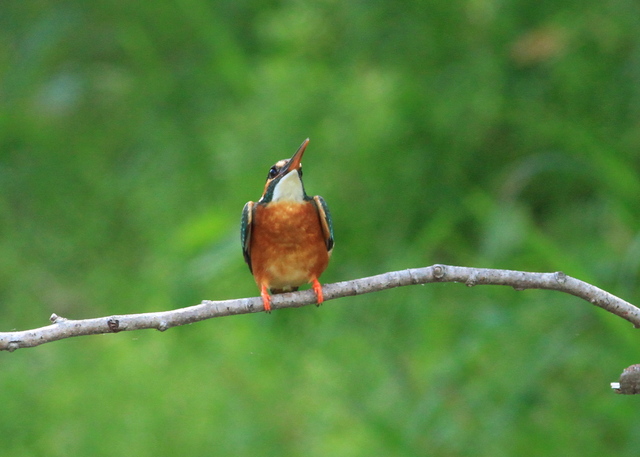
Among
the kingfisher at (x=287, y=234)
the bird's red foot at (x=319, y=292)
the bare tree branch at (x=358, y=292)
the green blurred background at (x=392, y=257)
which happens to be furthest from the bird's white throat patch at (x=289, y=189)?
the green blurred background at (x=392, y=257)

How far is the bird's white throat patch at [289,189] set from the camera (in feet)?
8.89

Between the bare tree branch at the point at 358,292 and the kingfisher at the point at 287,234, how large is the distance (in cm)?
50

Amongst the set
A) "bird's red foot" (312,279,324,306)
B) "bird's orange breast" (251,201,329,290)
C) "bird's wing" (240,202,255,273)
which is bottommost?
"bird's red foot" (312,279,324,306)

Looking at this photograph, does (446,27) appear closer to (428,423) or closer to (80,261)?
(428,423)

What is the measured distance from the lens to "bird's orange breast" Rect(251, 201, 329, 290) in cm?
264

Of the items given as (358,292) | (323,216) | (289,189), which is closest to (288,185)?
(289,189)

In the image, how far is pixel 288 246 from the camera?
2656 mm

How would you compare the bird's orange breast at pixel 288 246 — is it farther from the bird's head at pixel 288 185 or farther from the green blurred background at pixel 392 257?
the green blurred background at pixel 392 257

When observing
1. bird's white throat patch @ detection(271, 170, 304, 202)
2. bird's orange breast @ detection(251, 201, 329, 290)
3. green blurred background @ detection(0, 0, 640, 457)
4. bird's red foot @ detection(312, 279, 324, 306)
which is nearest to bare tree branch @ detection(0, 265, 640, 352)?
bird's red foot @ detection(312, 279, 324, 306)

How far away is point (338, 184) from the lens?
435cm

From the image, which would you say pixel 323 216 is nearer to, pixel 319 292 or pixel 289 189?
pixel 289 189

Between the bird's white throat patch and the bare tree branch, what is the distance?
630 millimetres

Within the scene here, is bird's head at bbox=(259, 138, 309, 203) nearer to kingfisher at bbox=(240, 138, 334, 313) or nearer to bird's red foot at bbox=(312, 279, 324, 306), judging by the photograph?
kingfisher at bbox=(240, 138, 334, 313)

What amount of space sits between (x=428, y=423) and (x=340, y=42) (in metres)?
2.20
